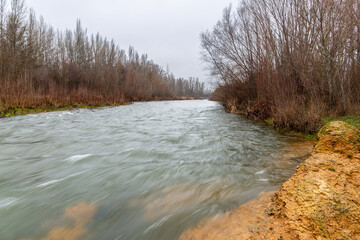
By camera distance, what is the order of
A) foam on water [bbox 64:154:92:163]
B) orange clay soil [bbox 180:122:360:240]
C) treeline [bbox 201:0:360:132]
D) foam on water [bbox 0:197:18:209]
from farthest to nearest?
treeline [bbox 201:0:360:132], foam on water [bbox 64:154:92:163], foam on water [bbox 0:197:18:209], orange clay soil [bbox 180:122:360:240]

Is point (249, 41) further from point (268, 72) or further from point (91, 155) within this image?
point (91, 155)

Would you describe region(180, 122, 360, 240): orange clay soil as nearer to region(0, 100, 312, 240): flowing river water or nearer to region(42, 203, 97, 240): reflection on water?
region(0, 100, 312, 240): flowing river water

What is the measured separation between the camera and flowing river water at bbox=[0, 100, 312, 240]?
1.67m

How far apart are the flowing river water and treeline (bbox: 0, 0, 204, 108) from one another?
8367 millimetres

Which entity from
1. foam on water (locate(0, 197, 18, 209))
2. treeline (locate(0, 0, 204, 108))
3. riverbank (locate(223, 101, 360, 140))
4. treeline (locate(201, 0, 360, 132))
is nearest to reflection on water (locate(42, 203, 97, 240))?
foam on water (locate(0, 197, 18, 209))

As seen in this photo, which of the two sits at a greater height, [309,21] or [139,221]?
[309,21]

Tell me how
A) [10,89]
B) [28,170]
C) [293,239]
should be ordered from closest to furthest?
[293,239] → [28,170] → [10,89]

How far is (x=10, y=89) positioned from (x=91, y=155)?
9.42 meters

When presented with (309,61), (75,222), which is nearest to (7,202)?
(75,222)

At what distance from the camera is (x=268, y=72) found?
6.79 m

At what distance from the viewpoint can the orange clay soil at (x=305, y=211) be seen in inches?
47.8

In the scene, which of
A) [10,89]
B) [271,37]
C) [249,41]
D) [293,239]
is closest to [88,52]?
[10,89]

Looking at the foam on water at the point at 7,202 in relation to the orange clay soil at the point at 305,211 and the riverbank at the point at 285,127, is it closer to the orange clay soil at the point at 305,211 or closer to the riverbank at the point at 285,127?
the orange clay soil at the point at 305,211

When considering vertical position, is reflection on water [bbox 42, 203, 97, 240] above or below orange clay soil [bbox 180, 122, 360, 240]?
below
